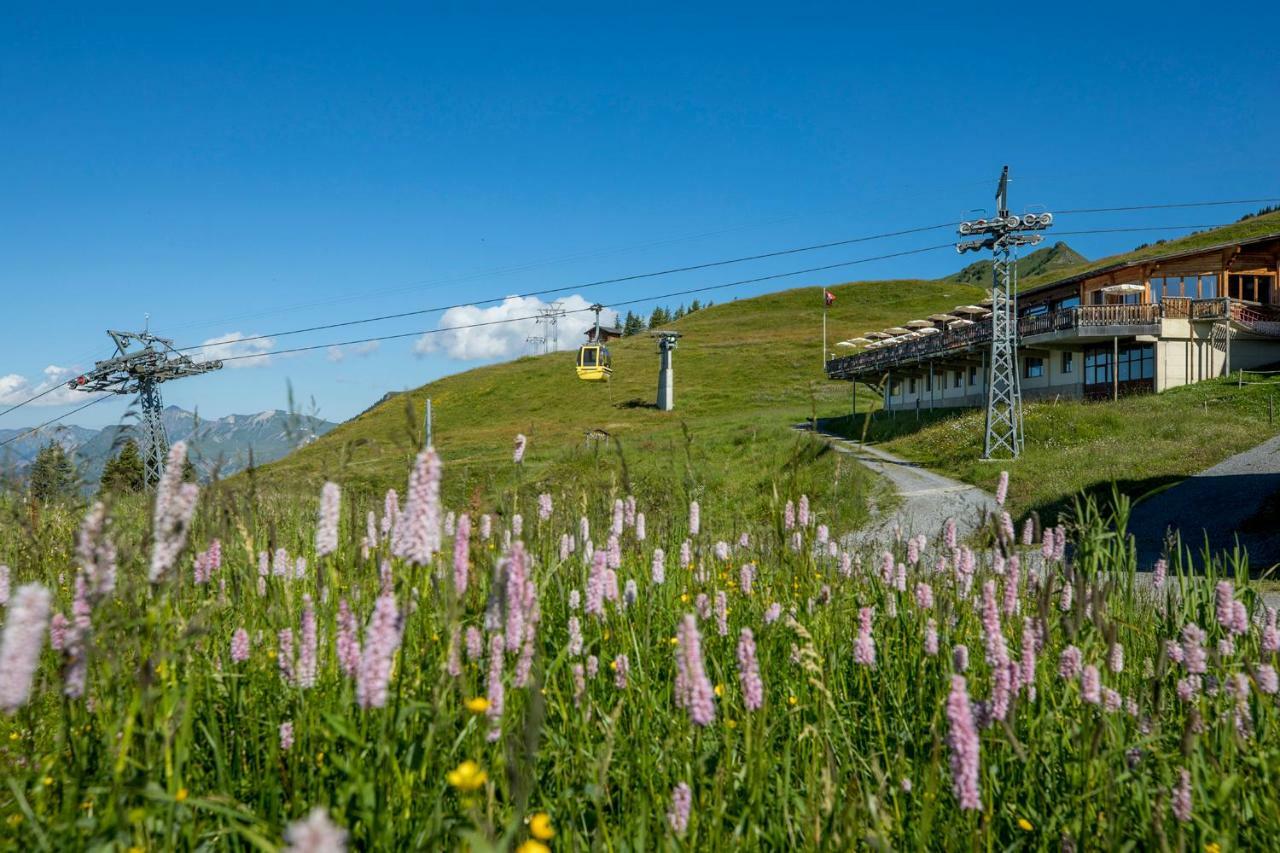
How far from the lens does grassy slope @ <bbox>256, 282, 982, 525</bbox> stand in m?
38.6

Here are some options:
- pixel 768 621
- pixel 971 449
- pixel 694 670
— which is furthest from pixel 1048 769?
pixel 971 449

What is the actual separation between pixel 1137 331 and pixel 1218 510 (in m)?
27.1

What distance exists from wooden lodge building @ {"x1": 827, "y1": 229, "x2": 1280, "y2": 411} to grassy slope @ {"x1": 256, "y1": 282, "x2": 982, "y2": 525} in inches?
409

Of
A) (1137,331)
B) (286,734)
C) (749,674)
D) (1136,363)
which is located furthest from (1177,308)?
(286,734)

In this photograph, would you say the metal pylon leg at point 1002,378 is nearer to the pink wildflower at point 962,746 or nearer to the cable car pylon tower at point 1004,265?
the cable car pylon tower at point 1004,265

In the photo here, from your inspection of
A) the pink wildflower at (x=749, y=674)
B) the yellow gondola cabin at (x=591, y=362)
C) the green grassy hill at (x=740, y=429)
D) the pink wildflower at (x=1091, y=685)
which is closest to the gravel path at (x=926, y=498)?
the green grassy hill at (x=740, y=429)

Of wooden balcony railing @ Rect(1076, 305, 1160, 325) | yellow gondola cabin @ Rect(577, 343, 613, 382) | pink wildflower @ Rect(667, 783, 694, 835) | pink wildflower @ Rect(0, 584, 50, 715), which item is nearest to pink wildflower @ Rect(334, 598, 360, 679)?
pink wildflower @ Rect(0, 584, 50, 715)

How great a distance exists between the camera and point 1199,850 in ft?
8.14

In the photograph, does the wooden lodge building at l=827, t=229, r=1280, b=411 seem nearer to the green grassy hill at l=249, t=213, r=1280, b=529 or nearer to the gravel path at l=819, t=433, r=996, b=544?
the green grassy hill at l=249, t=213, r=1280, b=529

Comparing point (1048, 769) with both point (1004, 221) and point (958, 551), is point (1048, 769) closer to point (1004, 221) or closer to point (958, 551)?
point (958, 551)

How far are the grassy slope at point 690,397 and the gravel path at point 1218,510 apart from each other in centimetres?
769

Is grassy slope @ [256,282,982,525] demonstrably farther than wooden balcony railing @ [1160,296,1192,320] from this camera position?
No

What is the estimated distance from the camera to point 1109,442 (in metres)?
29.0

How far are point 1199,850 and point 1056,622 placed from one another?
67.7 inches
